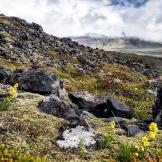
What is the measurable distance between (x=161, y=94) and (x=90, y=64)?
61.5m

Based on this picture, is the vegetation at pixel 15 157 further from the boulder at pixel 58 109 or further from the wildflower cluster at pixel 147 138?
the boulder at pixel 58 109

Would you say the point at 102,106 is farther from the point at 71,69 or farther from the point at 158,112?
the point at 71,69

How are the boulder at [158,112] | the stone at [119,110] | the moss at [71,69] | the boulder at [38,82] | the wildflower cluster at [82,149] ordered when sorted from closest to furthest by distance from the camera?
1. the wildflower cluster at [82,149]
2. the boulder at [158,112]
3. the boulder at [38,82]
4. the stone at [119,110]
5. the moss at [71,69]

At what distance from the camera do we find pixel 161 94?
25.8 meters

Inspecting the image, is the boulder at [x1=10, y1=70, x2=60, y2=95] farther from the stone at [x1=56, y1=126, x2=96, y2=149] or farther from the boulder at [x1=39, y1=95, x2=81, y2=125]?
the stone at [x1=56, y1=126, x2=96, y2=149]

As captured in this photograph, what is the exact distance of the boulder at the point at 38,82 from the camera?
84.7 ft

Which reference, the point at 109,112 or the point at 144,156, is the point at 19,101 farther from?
the point at 109,112

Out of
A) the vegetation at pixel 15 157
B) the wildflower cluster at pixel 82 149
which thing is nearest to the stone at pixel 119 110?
the wildflower cluster at pixel 82 149

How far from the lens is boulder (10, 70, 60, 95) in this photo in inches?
1016

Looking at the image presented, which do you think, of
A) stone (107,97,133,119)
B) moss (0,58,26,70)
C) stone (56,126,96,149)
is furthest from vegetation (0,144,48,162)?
moss (0,58,26,70)

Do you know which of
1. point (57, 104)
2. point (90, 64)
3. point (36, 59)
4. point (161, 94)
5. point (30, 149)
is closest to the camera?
point (30, 149)

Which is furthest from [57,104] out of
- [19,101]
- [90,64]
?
[90,64]

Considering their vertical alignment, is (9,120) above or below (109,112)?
above

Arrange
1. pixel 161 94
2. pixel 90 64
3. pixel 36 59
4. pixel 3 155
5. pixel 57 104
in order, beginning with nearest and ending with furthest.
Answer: pixel 3 155 → pixel 57 104 → pixel 161 94 → pixel 36 59 → pixel 90 64
